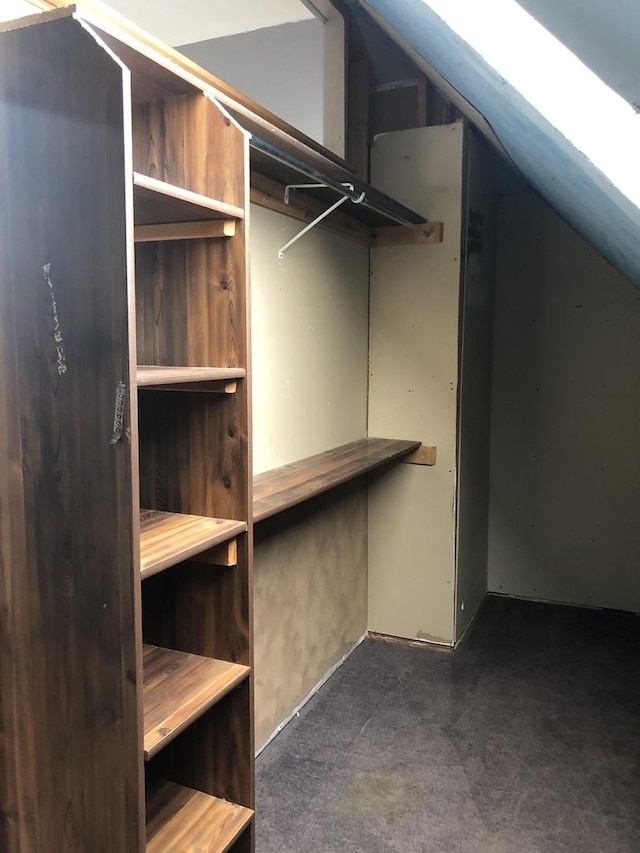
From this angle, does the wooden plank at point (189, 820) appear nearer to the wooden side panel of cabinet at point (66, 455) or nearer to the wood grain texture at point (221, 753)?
the wood grain texture at point (221, 753)

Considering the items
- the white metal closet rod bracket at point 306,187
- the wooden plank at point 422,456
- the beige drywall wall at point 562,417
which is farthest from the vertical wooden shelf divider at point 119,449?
the beige drywall wall at point 562,417

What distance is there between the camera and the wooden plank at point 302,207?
2.28m

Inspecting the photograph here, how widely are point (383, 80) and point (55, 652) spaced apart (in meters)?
2.94

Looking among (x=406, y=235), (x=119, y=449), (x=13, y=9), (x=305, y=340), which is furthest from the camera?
(x=406, y=235)

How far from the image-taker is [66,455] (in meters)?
1.29

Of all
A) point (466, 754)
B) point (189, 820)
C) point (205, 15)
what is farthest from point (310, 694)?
point (205, 15)

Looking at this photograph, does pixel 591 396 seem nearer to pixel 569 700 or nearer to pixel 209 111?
pixel 569 700

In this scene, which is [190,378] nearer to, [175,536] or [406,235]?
[175,536]

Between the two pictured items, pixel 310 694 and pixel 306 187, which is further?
pixel 310 694

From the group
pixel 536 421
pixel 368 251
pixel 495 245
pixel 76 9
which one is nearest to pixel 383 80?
pixel 368 251

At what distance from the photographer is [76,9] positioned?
1.17m

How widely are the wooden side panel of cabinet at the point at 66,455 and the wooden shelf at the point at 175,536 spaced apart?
3.9 inches

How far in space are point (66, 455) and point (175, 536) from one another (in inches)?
12.3

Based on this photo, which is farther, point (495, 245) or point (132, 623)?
point (495, 245)
